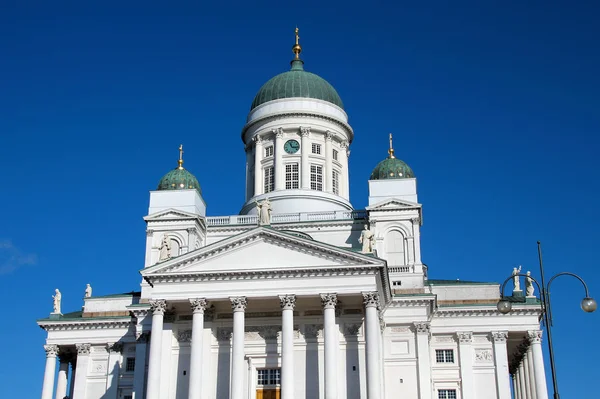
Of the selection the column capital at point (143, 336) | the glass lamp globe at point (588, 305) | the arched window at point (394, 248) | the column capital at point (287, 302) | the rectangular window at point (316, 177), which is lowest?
the glass lamp globe at point (588, 305)

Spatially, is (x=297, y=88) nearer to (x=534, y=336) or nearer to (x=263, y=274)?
(x=263, y=274)

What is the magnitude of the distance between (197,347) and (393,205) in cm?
1674

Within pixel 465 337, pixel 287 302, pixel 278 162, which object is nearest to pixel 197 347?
pixel 287 302

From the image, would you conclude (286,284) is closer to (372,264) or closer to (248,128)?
(372,264)

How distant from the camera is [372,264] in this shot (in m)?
43.5

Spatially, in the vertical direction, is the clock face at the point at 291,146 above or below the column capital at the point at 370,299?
above

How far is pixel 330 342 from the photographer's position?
42.6 m

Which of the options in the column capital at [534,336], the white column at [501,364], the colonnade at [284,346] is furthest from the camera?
the column capital at [534,336]

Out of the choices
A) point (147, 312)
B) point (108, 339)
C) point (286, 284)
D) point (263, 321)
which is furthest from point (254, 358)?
point (108, 339)

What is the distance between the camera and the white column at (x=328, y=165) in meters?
59.6

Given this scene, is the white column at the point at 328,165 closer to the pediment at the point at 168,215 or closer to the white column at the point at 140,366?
the pediment at the point at 168,215

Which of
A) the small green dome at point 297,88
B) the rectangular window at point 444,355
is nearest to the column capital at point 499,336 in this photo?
the rectangular window at point 444,355

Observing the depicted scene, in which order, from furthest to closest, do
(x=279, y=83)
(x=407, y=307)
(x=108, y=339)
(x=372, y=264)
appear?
1. (x=279, y=83)
2. (x=108, y=339)
3. (x=407, y=307)
4. (x=372, y=264)

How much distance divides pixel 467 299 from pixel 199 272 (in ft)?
59.8
